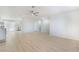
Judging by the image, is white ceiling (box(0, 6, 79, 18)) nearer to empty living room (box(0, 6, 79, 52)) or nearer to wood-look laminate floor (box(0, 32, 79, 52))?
empty living room (box(0, 6, 79, 52))

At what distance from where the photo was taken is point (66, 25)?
1.99 meters

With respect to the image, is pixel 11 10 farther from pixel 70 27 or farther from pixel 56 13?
pixel 70 27

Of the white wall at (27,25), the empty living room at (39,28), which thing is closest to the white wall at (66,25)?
the empty living room at (39,28)

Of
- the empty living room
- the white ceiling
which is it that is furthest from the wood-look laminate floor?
the white ceiling

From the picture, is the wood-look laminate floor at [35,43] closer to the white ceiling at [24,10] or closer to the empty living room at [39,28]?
the empty living room at [39,28]

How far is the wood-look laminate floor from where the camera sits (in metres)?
1.93

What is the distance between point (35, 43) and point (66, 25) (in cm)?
56

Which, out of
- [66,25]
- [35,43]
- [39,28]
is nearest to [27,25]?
[39,28]

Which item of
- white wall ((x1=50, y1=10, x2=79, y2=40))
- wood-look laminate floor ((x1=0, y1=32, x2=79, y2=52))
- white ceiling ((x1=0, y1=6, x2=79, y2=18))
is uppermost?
white ceiling ((x1=0, y1=6, x2=79, y2=18))

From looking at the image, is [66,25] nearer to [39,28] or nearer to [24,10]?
[39,28]

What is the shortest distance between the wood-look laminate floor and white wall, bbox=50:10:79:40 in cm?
9

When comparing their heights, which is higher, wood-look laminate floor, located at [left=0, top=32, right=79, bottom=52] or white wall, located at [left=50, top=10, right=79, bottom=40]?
white wall, located at [left=50, top=10, right=79, bottom=40]

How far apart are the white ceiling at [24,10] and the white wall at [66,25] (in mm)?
85
